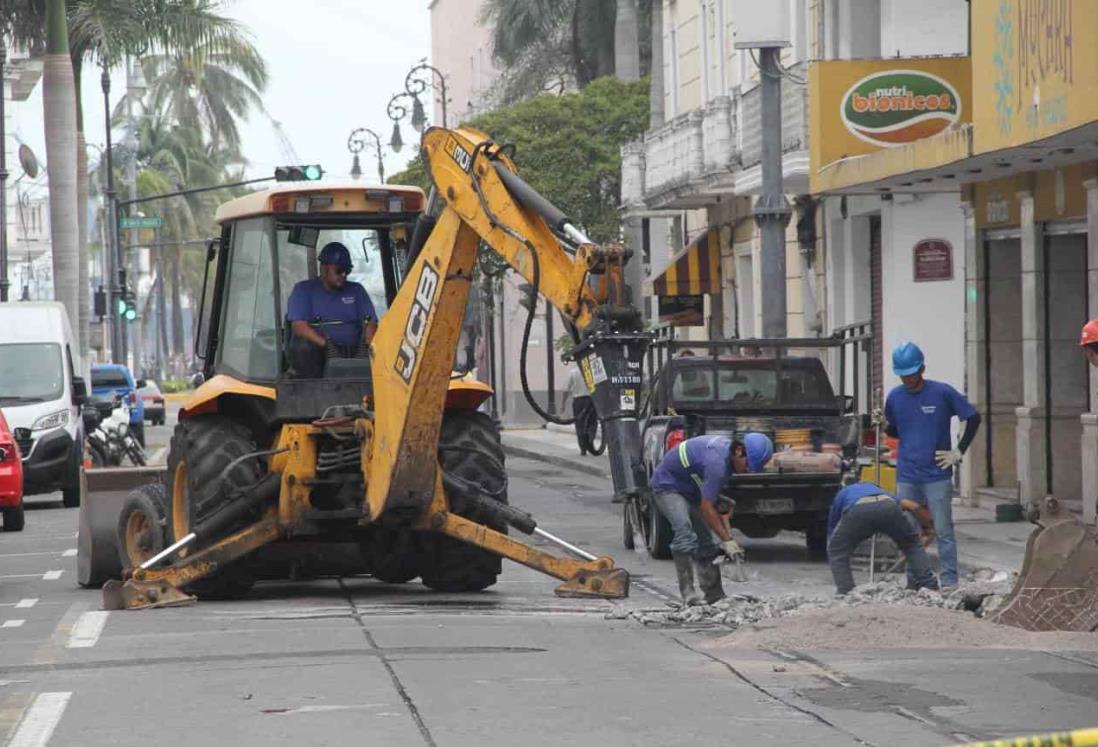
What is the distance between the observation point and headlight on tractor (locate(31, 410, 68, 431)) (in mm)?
27656

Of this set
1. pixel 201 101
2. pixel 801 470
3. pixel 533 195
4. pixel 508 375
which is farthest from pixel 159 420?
pixel 533 195

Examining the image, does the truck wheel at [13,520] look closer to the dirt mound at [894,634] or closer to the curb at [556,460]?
the curb at [556,460]

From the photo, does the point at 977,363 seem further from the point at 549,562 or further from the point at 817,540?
the point at 549,562

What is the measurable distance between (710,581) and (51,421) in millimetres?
15281

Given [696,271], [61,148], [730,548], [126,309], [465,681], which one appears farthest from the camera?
[126,309]

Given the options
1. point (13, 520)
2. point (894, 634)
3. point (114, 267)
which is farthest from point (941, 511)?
point (114, 267)

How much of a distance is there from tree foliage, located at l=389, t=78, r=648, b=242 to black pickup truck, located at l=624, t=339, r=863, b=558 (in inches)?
1090

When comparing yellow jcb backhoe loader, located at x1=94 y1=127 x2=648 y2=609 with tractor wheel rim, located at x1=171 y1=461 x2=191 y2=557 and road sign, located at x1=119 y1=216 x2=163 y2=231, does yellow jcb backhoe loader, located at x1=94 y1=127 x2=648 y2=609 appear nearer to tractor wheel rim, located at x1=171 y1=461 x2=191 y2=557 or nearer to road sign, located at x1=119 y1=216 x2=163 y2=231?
tractor wheel rim, located at x1=171 y1=461 x2=191 y2=557

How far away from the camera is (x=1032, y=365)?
22484 mm

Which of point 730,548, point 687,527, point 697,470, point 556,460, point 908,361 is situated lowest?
point 556,460

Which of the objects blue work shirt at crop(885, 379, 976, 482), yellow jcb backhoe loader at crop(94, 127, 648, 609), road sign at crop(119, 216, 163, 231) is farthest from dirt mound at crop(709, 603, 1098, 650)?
road sign at crop(119, 216, 163, 231)

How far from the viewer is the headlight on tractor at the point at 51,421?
27656mm

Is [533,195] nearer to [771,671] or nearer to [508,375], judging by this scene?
[771,671]

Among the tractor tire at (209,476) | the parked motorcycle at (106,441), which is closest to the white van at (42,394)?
the parked motorcycle at (106,441)
